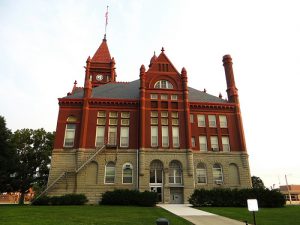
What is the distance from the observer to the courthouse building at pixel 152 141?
121ft

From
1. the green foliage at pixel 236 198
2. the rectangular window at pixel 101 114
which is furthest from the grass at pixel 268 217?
the rectangular window at pixel 101 114

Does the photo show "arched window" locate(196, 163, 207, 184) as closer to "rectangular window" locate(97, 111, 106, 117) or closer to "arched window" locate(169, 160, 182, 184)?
"arched window" locate(169, 160, 182, 184)

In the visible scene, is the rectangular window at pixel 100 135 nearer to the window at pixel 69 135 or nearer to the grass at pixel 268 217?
the window at pixel 69 135

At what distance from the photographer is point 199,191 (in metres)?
31.3

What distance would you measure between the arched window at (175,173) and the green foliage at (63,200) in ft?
40.4

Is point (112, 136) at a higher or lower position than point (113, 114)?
lower

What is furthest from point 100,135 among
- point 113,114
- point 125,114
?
point 125,114

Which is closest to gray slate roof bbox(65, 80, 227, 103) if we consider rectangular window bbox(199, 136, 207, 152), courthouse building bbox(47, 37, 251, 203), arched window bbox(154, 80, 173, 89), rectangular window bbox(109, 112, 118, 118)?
courthouse building bbox(47, 37, 251, 203)

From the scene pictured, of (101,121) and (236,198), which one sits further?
(101,121)

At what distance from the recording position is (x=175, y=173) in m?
38.3

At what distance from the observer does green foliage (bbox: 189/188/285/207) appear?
29.9 metres

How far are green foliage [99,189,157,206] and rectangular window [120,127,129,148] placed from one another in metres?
8.07

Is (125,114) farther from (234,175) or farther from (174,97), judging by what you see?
(234,175)

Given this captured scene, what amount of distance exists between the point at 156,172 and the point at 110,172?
6551 millimetres
